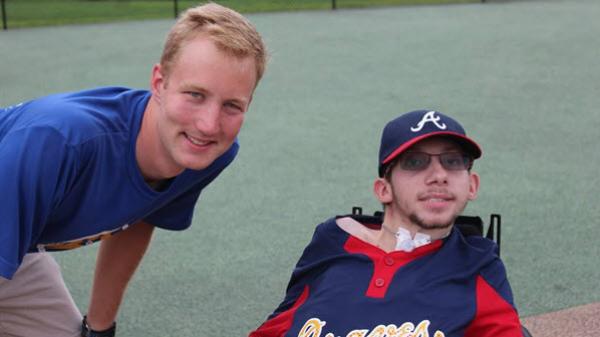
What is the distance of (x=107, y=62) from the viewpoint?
9312mm

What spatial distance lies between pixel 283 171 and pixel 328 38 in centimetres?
557

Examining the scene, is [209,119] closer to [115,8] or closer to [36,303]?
[36,303]

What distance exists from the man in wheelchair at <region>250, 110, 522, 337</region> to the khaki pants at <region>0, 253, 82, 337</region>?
2.78 ft

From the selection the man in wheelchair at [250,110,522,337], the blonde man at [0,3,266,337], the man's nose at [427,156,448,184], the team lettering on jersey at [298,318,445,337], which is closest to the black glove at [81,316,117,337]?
the blonde man at [0,3,266,337]

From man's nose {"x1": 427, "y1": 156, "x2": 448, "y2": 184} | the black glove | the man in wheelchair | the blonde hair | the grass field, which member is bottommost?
the grass field

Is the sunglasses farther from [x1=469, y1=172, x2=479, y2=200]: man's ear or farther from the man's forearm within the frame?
the man's forearm

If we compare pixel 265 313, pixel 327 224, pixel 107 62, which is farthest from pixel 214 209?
pixel 107 62

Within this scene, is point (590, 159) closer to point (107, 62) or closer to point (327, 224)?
point (327, 224)

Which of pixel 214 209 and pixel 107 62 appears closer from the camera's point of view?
pixel 214 209

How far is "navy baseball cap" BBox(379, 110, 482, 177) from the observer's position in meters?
2.46

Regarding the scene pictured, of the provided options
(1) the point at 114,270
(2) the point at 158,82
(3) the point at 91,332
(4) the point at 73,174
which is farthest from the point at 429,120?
(3) the point at 91,332

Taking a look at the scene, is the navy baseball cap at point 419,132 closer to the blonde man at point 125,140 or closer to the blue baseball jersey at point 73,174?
the blonde man at point 125,140

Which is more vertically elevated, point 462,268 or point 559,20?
point 462,268

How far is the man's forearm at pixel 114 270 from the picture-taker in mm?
3143
